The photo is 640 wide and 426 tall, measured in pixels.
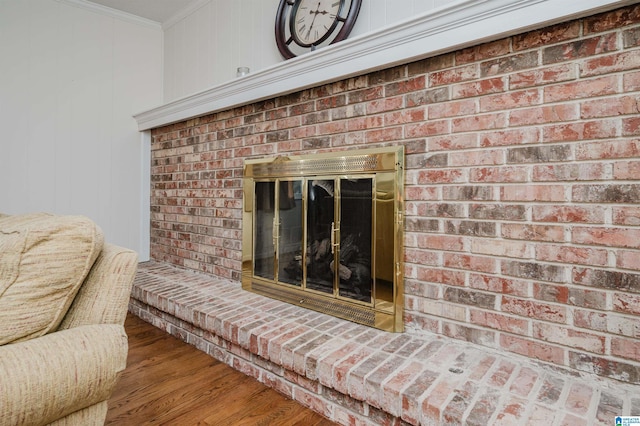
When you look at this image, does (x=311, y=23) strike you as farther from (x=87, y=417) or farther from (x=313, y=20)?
(x=87, y=417)

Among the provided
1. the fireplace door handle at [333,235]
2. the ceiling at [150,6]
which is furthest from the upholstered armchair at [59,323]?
the ceiling at [150,6]

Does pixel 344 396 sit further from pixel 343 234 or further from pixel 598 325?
pixel 598 325

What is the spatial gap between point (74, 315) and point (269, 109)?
1605mm

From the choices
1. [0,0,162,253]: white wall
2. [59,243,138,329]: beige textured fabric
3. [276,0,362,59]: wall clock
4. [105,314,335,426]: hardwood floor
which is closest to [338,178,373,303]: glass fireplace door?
[105,314,335,426]: hardwood floor

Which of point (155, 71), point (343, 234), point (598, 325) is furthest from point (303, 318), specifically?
point (155, 71)

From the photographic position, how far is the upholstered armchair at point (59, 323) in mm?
788

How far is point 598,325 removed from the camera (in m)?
1.18

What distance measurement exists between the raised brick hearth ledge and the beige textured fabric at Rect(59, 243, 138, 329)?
727 millimetres

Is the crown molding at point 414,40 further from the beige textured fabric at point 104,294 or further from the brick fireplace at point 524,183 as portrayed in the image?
the beige textured fabric at point 104,294

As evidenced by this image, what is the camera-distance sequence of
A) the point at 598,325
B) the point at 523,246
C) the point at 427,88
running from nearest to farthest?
the point at 598,325 → the point at 523,246 → the point at 427,88

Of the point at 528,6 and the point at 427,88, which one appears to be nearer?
the point at 528,6

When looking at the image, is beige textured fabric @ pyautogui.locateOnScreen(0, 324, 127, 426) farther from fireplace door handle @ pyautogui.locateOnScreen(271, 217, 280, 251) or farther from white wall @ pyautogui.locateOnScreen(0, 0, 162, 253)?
white wall @ pyautogui.locateOnScreen(0, 0, 162, 253)

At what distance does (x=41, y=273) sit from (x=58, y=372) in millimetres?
250

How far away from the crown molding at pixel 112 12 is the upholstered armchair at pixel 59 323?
9.19 ft
